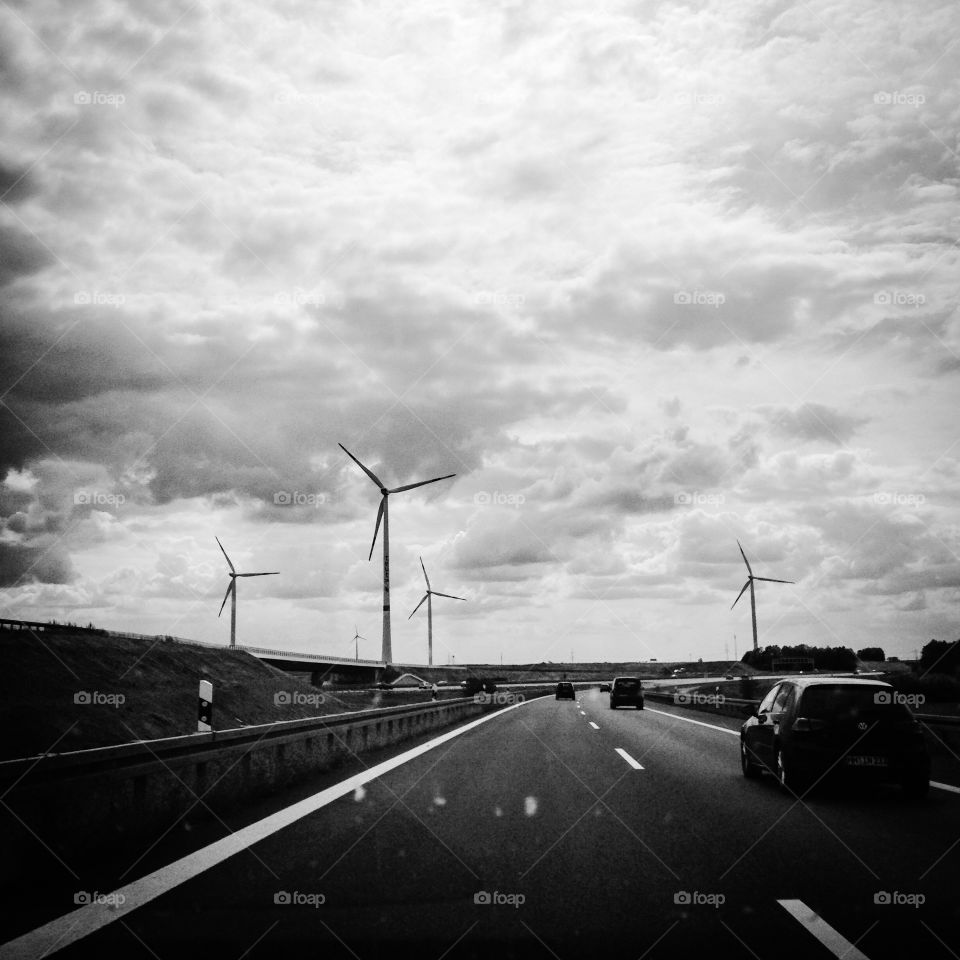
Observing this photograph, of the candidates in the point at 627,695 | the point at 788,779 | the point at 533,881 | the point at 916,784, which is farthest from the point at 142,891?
the point at 627,695

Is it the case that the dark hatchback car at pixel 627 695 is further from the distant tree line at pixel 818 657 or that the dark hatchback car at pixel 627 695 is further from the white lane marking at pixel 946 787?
the distant tree line at pixel 818 657

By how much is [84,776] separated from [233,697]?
1410 inches

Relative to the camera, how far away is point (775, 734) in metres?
12.4

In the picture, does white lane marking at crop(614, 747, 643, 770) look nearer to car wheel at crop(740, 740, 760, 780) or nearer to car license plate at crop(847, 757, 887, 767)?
car wheel at crop(740, 740, 760, 780)

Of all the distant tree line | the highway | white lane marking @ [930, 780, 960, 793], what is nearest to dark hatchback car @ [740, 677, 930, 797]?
the highway

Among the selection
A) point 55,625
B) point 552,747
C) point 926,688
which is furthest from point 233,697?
point 926,688

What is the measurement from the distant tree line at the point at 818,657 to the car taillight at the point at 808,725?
131573mm

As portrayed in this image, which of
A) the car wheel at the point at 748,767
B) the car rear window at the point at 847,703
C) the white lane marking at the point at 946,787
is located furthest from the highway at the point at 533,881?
the car wheel at the point at 748,767

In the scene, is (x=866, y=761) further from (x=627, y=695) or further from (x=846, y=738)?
(x=627, y=695)

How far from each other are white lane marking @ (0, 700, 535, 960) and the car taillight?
19.7 ft

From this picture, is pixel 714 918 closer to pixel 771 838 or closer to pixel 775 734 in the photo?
pixel 771 838

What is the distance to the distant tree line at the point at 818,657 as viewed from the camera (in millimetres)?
145500

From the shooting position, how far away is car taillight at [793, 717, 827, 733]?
38.5 ft

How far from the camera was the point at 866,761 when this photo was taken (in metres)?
11.4
